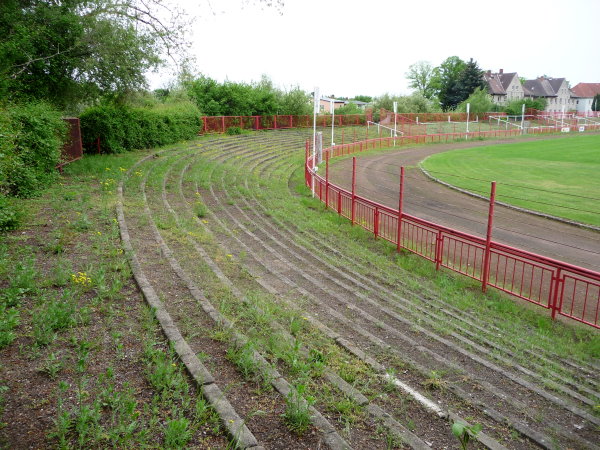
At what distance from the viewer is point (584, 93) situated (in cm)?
13425

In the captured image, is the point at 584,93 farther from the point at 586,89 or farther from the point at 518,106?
the point at 518,106

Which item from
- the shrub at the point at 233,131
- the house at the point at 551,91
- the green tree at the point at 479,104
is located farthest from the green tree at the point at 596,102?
the shrub at the point at 233,131

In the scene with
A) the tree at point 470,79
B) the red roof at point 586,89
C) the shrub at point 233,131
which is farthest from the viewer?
the red roof at point 586,89

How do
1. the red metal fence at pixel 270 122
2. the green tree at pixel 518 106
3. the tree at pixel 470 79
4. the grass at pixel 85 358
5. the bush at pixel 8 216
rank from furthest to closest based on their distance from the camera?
the tree at pixel 470 79
the green tree at pixel 518 106
the red metal fence at pixel 270 122
the bush at pixel 8 216
the grass at pixel 85 358

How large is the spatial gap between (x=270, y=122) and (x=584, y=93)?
12844 centimetres

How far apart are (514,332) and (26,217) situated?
9595 millimetres

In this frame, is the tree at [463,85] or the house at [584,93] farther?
the house at [584,93]

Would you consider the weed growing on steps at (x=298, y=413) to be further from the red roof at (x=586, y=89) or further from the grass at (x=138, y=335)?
the red roof at (x=586, y=89)

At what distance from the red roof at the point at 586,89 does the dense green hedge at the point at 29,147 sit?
15246 cm

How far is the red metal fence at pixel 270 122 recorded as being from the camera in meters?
35.6

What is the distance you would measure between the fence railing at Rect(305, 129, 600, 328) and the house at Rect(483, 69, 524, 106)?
103 m

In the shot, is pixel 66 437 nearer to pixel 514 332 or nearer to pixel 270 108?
pixel 514 332

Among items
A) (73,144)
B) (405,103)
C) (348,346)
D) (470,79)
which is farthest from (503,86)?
(348,346)

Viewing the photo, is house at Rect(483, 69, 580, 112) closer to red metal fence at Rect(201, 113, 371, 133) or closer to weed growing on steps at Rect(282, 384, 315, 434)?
red metal fence at Rect(201, 113, 371, 133)
